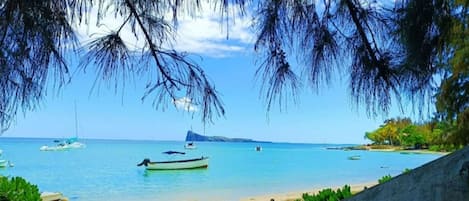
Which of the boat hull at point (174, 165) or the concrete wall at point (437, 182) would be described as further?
the boat hull at point (174, 165)

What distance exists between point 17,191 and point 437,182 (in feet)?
12.8

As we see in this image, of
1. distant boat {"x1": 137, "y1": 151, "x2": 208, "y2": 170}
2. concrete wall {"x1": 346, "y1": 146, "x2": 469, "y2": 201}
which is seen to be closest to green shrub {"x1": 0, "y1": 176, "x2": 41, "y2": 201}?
concrete wall {"x1": 346, "y1": 146, "x2": 469, "y2": 201}

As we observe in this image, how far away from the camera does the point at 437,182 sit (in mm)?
702

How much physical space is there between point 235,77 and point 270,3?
22cm

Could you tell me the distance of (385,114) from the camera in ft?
4.50

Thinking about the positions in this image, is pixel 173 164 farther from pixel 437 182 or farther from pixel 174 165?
pixel 437 182

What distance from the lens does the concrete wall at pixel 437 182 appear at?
67 centimetres

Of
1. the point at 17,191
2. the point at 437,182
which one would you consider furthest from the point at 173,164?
the point at 437,182

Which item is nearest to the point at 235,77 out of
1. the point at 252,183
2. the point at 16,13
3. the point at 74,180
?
the point at 16,13

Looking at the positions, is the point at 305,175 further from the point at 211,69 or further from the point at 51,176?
the point at 211,69

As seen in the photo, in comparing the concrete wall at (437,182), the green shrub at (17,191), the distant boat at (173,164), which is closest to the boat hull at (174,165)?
the distant boat at (173,164)

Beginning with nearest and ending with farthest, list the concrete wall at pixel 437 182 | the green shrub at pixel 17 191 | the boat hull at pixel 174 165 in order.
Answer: the concrete wall at pixel 437 182, the green shrub at pixel 17 191, the boat hull at pixel 174 165

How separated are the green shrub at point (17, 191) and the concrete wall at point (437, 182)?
3620mm

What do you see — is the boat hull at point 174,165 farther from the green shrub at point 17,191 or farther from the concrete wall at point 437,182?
the concrete wall at point 437,182
